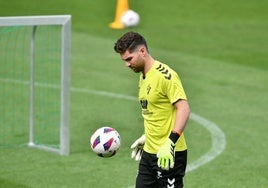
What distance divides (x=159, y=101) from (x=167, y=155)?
24.4 inches

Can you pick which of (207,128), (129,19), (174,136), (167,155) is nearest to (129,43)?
(174,136)

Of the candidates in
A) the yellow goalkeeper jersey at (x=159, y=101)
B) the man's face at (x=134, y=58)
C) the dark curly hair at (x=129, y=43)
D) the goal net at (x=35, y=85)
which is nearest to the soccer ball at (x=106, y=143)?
the yellow goalkeeper jersey at (x=159, y=101)

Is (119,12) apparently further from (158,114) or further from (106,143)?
(158,114)

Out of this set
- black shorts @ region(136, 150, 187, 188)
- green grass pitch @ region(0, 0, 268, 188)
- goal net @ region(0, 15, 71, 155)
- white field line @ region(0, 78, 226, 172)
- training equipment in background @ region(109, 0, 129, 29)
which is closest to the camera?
black shorts @ region(136, 150, 187, 188)

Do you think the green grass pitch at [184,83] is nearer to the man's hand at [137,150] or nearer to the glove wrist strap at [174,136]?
the man's hand at [137,150]

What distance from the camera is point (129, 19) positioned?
73.4ft

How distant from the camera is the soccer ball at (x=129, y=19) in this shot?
73.5 feet

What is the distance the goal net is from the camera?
1155 centimetres

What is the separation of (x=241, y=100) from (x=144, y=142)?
758 centimetres

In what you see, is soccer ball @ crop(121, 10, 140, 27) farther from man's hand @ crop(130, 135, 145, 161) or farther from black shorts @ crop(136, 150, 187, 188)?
black shorts @ crop(136, 150, 187, 188)

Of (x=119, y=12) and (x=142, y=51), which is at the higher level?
(x=142, y=51)

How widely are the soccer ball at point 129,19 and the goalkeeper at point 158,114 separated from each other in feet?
47.6

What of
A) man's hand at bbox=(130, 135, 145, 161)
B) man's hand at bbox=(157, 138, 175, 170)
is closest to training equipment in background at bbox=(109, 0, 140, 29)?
man's hand at bbox=(130, 135, 145, 161)

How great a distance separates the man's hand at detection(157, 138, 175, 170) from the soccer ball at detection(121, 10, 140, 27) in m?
15.2
